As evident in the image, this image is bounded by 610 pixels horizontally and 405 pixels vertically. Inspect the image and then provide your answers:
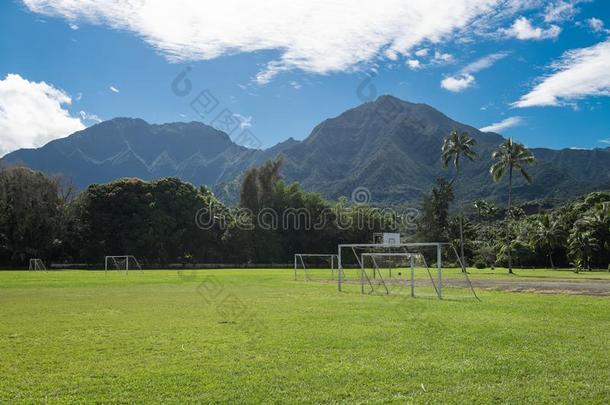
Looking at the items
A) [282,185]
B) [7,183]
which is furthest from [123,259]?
[282,185]

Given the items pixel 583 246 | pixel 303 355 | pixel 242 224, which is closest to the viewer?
pixel 303 355

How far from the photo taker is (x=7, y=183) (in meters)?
59.7

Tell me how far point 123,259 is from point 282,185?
26842 mm

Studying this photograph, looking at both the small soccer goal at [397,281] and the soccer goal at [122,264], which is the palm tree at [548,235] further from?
the soccer goal at [122,264]

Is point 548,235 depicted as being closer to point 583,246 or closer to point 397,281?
point 583,246

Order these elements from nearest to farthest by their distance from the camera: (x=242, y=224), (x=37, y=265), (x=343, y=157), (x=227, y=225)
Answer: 1. (x=37, y=265)
2. (x=227, y=225)
3. (x=242, y=224)
4. (x=343, y=157)

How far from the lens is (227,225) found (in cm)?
7194

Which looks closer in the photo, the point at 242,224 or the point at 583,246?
the point at 583,246

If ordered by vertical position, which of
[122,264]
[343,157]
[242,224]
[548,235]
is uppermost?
[343,157]

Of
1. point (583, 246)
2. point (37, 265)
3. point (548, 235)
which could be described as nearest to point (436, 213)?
point (548, 235)

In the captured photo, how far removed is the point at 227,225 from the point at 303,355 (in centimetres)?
6385

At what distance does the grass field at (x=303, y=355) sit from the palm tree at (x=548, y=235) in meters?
60.7

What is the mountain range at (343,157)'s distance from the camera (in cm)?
13912

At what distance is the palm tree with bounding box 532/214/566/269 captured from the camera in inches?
2810
